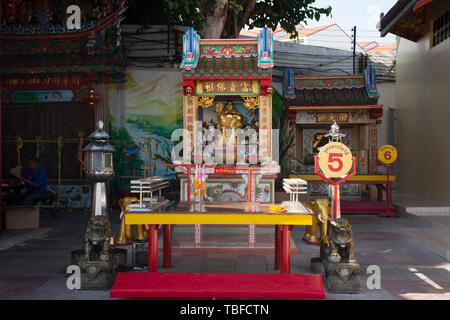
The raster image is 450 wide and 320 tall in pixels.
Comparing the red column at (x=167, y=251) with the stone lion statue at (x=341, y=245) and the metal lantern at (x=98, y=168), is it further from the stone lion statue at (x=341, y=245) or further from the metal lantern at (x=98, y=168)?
the stone lion statue at (x=341, y=245)

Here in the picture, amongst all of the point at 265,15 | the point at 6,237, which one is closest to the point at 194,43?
the point at 6,237

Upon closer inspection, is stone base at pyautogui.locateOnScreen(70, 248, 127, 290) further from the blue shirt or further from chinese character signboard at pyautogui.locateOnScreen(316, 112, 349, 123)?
chinese character signboard at pyautogui.locateOnScreen(316, 112, 349, 123)

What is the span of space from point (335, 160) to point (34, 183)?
305 inches

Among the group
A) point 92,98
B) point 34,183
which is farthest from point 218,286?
point 92,98

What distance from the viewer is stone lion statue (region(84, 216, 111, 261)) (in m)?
5.43

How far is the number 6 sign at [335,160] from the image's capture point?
221 inches

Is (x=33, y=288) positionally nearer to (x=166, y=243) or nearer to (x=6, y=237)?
(x=166, y=243)

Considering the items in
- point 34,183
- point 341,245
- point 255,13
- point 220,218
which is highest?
point 255,13

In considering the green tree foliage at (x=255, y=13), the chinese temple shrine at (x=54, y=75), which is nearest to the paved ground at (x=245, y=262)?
the chinese temple shrine at (x=54, y=75)

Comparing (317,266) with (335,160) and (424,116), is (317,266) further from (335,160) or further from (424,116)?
(424,116)

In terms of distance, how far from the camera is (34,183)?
34.5ft

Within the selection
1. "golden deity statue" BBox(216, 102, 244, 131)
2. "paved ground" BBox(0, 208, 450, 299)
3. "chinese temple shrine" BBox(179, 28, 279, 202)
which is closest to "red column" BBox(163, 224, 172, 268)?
"paved ground" BBox(0, 208, 450, 299)

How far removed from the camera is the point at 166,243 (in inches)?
253

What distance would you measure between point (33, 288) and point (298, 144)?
10.8 m
